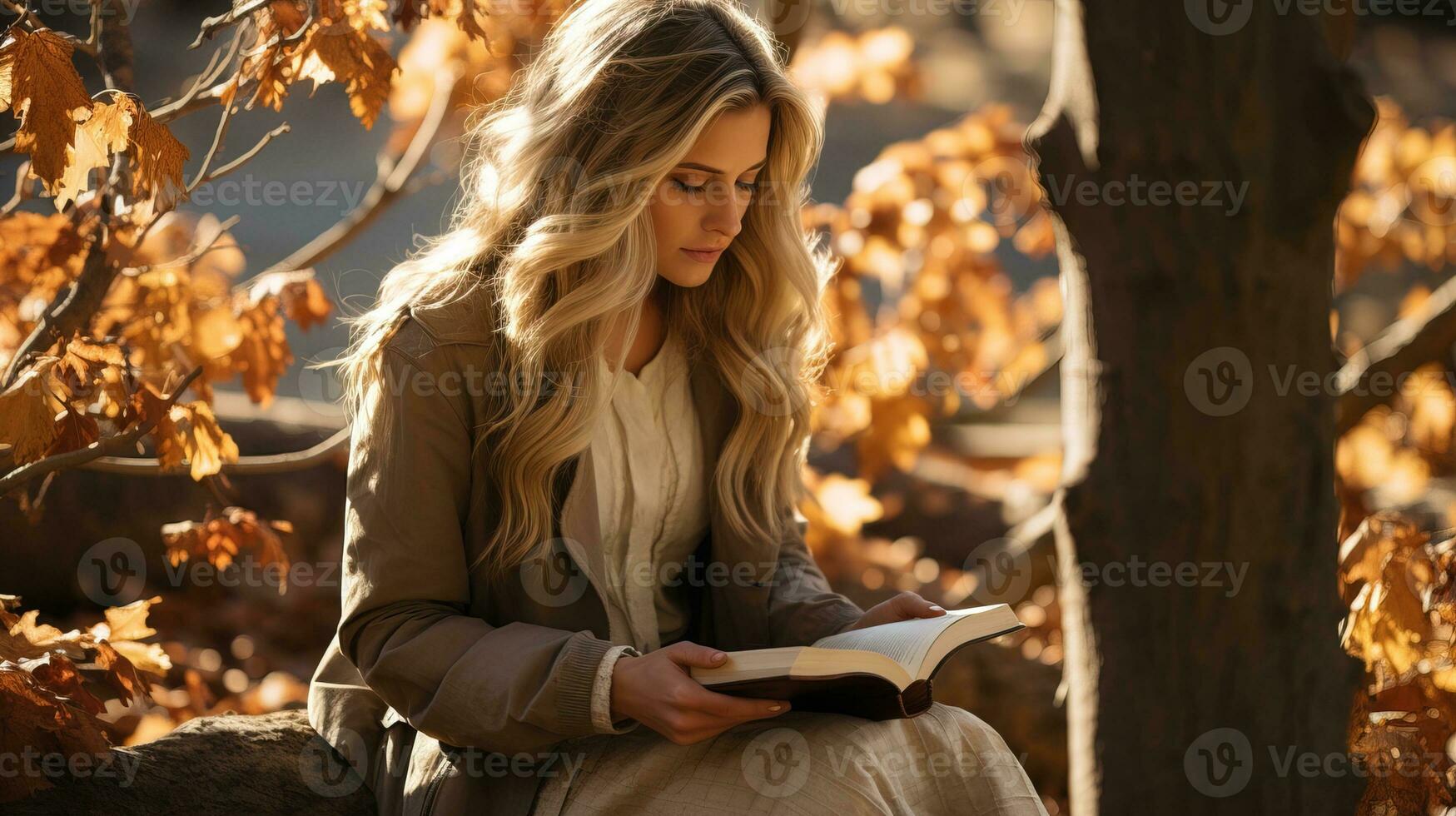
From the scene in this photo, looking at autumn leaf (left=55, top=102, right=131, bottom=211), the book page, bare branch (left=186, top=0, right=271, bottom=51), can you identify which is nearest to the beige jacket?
the book page

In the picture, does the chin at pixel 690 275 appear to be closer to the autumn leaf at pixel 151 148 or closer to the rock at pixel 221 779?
the autumn leaf at pixel 151 148

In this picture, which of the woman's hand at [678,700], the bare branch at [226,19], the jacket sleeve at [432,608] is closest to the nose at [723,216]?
the jacket sleeve at [432,608]

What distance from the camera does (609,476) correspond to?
2.05 metres

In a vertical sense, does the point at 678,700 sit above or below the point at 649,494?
below

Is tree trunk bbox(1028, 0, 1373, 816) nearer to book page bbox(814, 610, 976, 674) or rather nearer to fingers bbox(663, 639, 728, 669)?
book page bbox(814, 610, 976, 674)

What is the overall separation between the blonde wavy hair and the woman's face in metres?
0.03

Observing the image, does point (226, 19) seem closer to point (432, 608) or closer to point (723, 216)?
point (723, 216)

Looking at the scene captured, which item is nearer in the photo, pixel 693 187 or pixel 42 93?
pixel 42 93

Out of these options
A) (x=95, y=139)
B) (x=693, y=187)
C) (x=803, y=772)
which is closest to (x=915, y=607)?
(x=803, y=772)

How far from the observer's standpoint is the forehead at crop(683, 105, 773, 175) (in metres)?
1.96

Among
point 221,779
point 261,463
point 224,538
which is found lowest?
point 221,779

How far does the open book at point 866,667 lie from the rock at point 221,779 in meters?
0.75

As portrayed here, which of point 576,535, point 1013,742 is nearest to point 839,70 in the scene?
point 1013,742

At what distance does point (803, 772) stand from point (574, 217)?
0.87 meters
